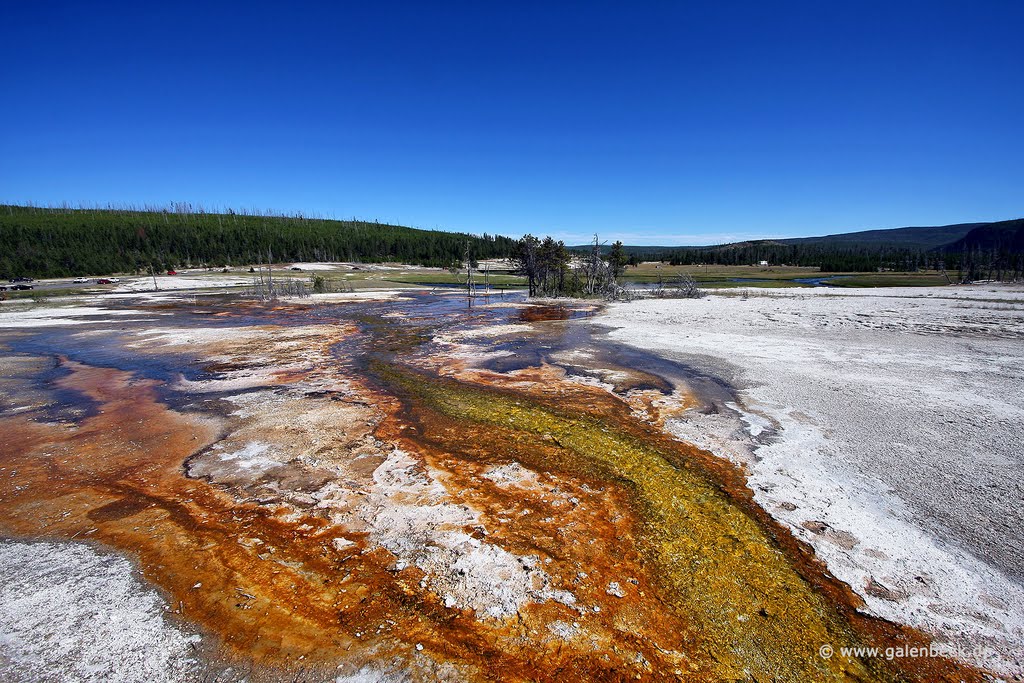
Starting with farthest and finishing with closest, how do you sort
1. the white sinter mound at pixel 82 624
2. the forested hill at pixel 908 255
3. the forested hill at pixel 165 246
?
the forested hill at pixel 908 255 → the forested hill at pixel 165 246 → the white sinter mound at pixel 82 624

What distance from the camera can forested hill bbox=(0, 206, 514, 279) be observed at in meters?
76.5

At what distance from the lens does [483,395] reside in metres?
12.6

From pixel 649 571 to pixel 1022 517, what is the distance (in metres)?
5.80

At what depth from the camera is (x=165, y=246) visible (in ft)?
316

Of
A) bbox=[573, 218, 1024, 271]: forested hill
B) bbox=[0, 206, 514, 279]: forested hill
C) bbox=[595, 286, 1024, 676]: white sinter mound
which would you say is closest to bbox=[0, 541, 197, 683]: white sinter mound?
bbox=[595, 286, 1024, 676]: white sinter mound

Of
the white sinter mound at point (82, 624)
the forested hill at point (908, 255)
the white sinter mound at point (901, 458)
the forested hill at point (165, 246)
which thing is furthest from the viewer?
the forested hill at point (908, 255)

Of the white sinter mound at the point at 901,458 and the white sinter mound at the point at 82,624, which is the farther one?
the white sinter mound at the point at 901,458

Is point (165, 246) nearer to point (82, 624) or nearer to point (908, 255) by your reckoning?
point (82, 624)

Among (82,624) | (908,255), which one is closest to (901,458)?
(82,624)

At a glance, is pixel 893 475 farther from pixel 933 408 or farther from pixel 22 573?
pixel 22 573

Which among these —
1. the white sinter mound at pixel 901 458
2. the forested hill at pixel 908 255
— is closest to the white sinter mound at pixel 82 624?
the white sinter mound at pixel 901 458

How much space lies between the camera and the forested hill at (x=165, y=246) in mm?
76500

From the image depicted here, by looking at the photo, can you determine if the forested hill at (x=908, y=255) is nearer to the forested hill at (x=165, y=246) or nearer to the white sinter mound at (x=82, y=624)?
the forested hill at (x=165, y=246)

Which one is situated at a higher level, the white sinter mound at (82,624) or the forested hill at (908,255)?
the forested hill at (908,255)
